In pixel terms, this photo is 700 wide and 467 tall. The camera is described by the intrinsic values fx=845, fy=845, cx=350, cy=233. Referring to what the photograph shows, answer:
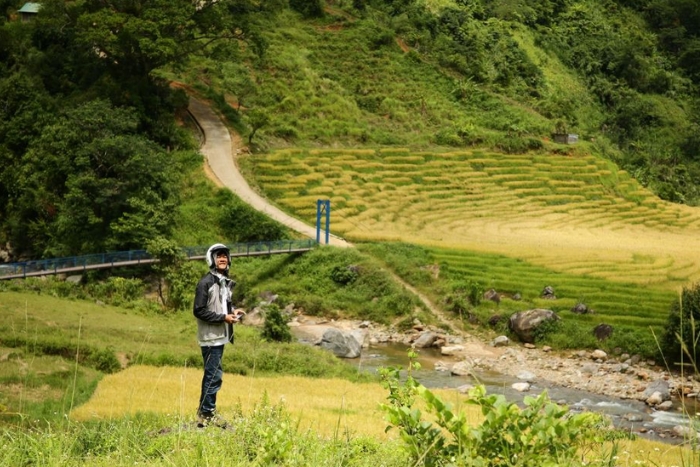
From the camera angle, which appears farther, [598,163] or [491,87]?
[491,87]

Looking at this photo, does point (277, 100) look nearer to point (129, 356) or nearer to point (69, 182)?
point (69, 182)

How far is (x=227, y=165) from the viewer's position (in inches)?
1720

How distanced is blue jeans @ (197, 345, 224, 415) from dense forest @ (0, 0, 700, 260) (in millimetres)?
24612

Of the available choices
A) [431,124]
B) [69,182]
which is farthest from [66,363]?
[431,124]

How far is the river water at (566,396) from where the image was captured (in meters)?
20.9

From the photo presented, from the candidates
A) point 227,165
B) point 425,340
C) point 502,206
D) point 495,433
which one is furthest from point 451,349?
point 495,433

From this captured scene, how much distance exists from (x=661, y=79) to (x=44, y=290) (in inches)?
2420

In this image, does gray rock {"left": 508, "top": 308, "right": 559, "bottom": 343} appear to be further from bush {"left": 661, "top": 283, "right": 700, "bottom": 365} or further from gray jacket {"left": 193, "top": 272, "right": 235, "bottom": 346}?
gray jacket {"left": 193, "top": 272, "right": 235, "bottom": 346}

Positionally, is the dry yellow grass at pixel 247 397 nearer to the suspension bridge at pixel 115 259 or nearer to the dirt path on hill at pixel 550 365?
the dirt path on hill at pixel 550 365

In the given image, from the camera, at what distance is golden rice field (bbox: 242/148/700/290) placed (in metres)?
36.4

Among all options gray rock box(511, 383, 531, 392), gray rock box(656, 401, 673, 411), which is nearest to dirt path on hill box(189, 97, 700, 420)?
gray rock box(656, 401, 673, 411)

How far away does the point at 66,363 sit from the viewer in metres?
17.4

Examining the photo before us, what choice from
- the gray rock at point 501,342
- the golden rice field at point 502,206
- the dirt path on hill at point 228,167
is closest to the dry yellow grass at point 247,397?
the gray rock at point 501,342

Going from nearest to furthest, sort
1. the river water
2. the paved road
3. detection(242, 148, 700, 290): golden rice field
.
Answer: the river water < detection(242, 148, 700, 290): golden rice field < the paved road
